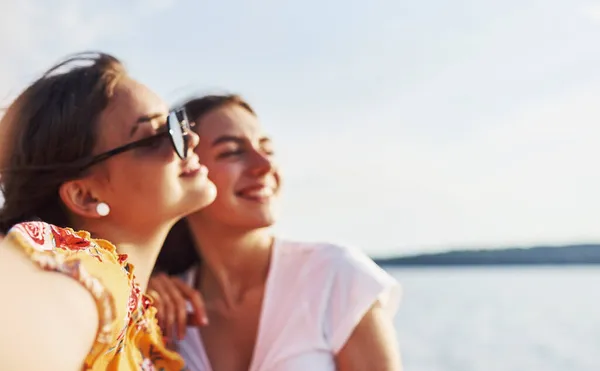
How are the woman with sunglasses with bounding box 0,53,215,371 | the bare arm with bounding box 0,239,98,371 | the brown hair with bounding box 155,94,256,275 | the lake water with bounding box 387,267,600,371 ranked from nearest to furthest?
1. the bare arm with bounding box 0,239,98,371
2. the woman with sunglasses with bounding box 0,53,215,371
3. the brown hair with bounding box 155,94,256,275
4. the lake water with bounding box 387,267,600,371

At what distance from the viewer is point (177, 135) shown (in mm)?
1464

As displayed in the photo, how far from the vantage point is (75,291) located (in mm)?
881

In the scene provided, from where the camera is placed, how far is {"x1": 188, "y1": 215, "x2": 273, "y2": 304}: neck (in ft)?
6.11

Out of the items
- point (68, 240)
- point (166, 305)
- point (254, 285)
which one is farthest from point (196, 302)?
point (68, 240)

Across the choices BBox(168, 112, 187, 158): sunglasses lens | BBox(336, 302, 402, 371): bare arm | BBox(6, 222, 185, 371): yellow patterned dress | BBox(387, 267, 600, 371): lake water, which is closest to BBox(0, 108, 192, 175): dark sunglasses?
BBox(168, 112, 187, 158): sunglasses lens

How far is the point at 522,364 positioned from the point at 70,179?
5.38 metres

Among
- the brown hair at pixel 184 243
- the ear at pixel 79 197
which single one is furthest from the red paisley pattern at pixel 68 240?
the brown hair at pixel 184 243

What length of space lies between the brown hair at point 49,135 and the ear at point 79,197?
0.05ft

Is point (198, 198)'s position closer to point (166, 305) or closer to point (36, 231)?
point (166, 305)

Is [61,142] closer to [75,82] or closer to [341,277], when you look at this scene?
[75,82]

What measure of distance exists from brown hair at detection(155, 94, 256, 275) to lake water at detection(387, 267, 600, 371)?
3.44 feet

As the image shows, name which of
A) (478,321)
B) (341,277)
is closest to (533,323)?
(478,321)

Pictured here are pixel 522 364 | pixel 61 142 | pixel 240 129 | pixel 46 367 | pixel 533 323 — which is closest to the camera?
pixel 46 367

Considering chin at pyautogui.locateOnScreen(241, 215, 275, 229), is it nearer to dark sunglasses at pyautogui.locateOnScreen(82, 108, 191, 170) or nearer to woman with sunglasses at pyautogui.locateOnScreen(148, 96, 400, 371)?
woman with sunglasses at pyautogui.locateOnScreen(148, 96, 400, 371)
